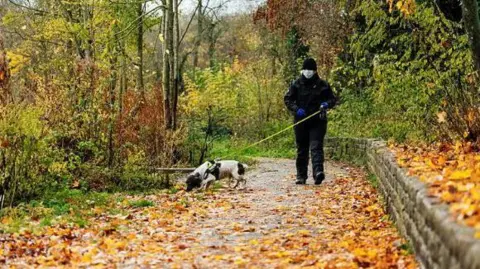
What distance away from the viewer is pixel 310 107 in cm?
1177

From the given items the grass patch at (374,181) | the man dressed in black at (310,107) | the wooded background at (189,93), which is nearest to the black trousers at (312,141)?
the man dressed in black at (310,107)

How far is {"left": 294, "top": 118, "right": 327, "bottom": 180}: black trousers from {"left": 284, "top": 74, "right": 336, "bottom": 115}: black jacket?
25 centimetres

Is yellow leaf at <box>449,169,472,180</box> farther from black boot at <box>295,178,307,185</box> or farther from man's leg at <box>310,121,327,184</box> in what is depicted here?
black boot at <box>295,178,307,185</box>

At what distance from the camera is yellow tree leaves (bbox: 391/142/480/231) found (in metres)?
4.06

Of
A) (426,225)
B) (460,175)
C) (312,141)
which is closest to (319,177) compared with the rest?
(312,141)

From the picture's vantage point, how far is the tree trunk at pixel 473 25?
8.35 m

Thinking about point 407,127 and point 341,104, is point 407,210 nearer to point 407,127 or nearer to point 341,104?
point 407,127

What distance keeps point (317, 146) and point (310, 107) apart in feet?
2.37

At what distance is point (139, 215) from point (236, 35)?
4007 cm

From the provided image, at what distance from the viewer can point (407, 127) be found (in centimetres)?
1270

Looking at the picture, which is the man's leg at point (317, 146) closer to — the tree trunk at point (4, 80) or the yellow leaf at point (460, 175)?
the tree trunk at point (4, 80)

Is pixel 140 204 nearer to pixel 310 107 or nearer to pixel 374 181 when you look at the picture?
pixel 310 107

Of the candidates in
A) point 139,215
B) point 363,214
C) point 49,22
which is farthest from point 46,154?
point 49,22

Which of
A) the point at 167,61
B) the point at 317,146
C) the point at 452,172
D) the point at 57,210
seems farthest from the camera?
the point at 167,61
